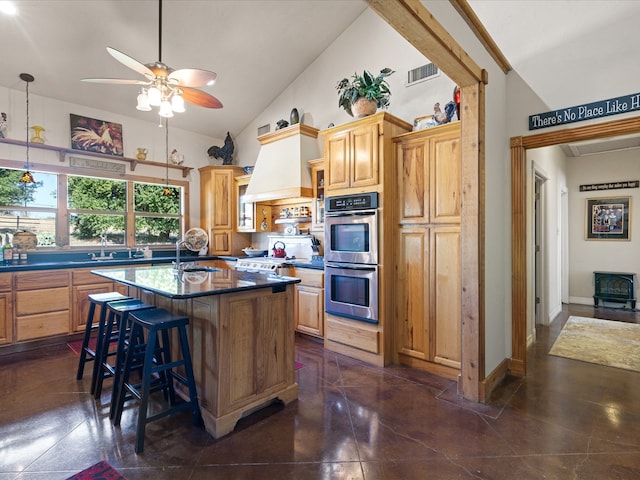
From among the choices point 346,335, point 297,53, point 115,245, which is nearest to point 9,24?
point 115,245

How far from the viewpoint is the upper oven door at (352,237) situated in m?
3.32

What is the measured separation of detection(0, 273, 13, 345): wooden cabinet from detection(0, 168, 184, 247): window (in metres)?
0.94

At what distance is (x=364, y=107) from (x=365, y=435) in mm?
2895

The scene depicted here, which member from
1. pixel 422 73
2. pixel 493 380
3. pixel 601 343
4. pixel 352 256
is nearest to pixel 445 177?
pixel 352 256

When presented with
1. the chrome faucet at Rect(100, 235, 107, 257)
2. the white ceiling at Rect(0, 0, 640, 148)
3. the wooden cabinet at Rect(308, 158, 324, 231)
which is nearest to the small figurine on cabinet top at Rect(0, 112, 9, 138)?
the white ceiling at Rect(0, 0, 640, 148)

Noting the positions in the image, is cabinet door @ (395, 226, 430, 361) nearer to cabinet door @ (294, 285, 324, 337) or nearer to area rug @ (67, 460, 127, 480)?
cabinet door @ (294, 285, 324, 337)

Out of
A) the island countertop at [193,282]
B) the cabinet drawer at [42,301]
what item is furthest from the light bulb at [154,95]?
the cabinet drawer at [42,301]

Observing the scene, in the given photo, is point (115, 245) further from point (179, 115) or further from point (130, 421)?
point (130, 421)

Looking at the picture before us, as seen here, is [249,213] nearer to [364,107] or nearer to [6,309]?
[364,107]

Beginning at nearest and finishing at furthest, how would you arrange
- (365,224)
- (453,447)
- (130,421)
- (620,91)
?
(453,447)
(130,421)
(620,91)
(365,224)

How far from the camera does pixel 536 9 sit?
2891 millimetres

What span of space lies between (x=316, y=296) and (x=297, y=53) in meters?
3.40

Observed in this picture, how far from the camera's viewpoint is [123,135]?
16.5 feet

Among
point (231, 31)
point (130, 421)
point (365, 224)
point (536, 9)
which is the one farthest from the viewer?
point (231, 31)
